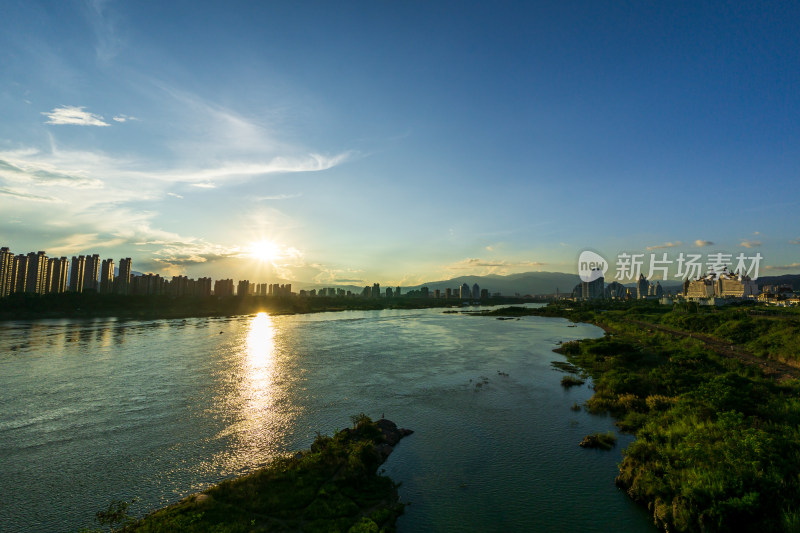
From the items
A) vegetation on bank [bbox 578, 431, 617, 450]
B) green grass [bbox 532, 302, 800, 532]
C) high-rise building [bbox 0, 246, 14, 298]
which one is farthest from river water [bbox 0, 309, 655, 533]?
high-rise building [bbox 0, 246, 14, 298]

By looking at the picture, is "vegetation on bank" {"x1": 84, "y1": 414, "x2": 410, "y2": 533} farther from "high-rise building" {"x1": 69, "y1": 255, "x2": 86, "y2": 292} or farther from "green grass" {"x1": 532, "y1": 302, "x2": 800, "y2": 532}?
"high-rise building" {"x1": 69, "y1": 255, "x2": 86, "y2": 292}

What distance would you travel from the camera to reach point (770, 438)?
1342 cm

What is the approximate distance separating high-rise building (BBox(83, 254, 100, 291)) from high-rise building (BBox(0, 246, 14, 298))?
27631mm

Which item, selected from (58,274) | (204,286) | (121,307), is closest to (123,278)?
(58,274)

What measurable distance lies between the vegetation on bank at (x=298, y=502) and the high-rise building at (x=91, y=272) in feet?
518

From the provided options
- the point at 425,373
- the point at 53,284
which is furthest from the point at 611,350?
the point at 53,284

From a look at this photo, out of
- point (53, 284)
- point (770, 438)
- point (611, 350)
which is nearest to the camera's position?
point (770, 438)

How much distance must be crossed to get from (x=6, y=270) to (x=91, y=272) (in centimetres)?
3160

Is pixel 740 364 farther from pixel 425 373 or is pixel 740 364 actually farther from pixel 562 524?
pixel 562 524

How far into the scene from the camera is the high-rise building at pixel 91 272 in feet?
440

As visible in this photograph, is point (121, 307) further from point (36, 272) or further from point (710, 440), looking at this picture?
point (710, 440)

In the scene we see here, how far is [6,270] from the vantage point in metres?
104

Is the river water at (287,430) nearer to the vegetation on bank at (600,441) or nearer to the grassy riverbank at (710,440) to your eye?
the vegetation on bank at (600,441)

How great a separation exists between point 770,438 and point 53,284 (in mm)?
166621
